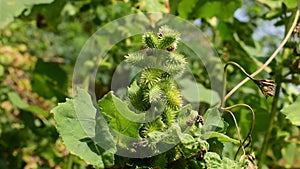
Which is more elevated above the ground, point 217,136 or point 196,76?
point 196,76

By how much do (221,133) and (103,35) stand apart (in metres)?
1.25

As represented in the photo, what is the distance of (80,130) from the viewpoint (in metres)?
0.88

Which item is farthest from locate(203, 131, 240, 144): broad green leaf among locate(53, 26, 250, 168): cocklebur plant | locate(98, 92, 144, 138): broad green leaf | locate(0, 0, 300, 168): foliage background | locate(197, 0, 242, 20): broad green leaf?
locate(197, 0, 242, 20): broad green leaf

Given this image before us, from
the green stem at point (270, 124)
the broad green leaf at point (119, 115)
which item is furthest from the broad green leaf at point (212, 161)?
the green stem at point (270, 124)

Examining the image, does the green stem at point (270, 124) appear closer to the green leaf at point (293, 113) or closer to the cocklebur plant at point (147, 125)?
the green leaf at point (293, 113)

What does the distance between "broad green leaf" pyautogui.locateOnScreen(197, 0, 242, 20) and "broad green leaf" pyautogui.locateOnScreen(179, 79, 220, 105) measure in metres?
0.24

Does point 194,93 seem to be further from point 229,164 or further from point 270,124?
point 229,164

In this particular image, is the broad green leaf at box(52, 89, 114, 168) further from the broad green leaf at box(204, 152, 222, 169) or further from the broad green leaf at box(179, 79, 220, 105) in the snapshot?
the broad green leaf at box(179, 79, 220, 105)

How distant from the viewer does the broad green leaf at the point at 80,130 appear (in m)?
0.86

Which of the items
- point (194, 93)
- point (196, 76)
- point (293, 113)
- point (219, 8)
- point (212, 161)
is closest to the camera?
point (212, 161)

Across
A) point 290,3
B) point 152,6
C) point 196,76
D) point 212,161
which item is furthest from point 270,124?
point 212,161

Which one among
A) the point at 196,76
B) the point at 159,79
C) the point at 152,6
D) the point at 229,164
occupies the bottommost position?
the point at 229,164

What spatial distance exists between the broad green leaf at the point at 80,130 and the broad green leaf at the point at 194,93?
0.40 m

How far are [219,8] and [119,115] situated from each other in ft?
3.28
